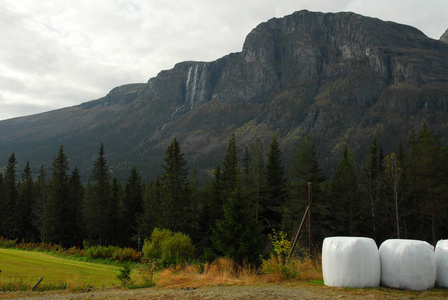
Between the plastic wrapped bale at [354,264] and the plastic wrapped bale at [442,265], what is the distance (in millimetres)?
1907

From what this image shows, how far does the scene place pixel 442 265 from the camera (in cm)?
1073

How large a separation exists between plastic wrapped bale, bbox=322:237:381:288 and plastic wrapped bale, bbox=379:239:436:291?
309mm

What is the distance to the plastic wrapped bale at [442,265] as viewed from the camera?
10.6 m

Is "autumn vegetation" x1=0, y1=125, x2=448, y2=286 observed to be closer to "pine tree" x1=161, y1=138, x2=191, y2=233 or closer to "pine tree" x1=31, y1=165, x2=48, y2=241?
"pine tree" x1=161, y1=138, x2=191, y2=233

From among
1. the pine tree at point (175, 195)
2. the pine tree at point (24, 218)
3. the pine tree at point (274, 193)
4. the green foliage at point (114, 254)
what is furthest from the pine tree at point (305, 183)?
the pine tree at point (24, 218)

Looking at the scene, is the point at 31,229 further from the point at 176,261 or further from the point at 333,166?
the point at 333,166

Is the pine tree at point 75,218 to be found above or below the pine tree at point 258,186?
below

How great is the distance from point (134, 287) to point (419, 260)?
970 cm

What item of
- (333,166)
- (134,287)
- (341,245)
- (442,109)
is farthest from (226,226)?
(442,109)

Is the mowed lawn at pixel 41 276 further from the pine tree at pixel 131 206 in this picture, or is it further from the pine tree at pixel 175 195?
the pine tree at pixel 131 206

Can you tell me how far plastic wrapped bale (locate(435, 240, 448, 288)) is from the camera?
10602 millimetres

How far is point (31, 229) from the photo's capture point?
5894 centimetres

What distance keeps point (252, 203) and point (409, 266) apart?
25919mm

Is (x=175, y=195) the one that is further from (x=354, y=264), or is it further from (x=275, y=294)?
(x=354, y=264)
